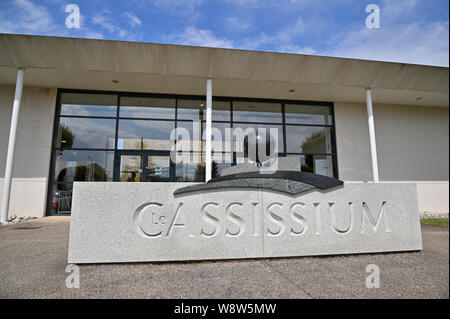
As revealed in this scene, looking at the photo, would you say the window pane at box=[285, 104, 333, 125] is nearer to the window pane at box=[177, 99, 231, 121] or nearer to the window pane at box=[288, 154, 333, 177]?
the window pane at box=[288, 154, 333, 177]

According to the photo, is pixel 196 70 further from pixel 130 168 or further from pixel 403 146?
pixel 403 146

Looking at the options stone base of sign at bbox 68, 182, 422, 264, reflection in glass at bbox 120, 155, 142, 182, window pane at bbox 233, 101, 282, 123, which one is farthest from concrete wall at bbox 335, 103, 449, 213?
reflection in glass at bbox 120, 155, 142, 182

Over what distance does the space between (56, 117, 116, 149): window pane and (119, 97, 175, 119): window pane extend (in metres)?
0.90

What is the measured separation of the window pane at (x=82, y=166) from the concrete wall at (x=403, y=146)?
892 cm

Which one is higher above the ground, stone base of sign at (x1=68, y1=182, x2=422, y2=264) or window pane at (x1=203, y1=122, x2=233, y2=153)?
window pane at (x1=203, y1=122, x2=233, y2=153)

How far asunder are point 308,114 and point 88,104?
853 cm

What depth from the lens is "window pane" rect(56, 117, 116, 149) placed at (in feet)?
27.0

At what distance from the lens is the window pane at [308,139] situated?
9445mm

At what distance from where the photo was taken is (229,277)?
2.46 meters

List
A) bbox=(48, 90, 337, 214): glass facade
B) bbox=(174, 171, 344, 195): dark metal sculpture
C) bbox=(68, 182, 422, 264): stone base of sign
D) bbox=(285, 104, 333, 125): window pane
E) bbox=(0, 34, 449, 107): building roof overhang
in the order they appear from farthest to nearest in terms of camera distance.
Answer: bbox=(285, 104, 333, 125): window pane
bbox=(48, 90, 337, 214): glass facade
bbox=(0, 34, 449, 107): building roof overhang
bbox=(174, 171, 344, 195): dark metal sculpture
bbox=(68, 182, 422, 264): stone base of sign

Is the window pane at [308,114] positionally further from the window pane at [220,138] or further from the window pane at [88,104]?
the window pane at [88,104]

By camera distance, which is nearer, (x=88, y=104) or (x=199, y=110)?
(x=88, y=104)

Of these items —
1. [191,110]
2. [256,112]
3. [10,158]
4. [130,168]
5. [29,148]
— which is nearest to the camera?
[10,158]

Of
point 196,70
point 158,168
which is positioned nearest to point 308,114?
point 196,70
